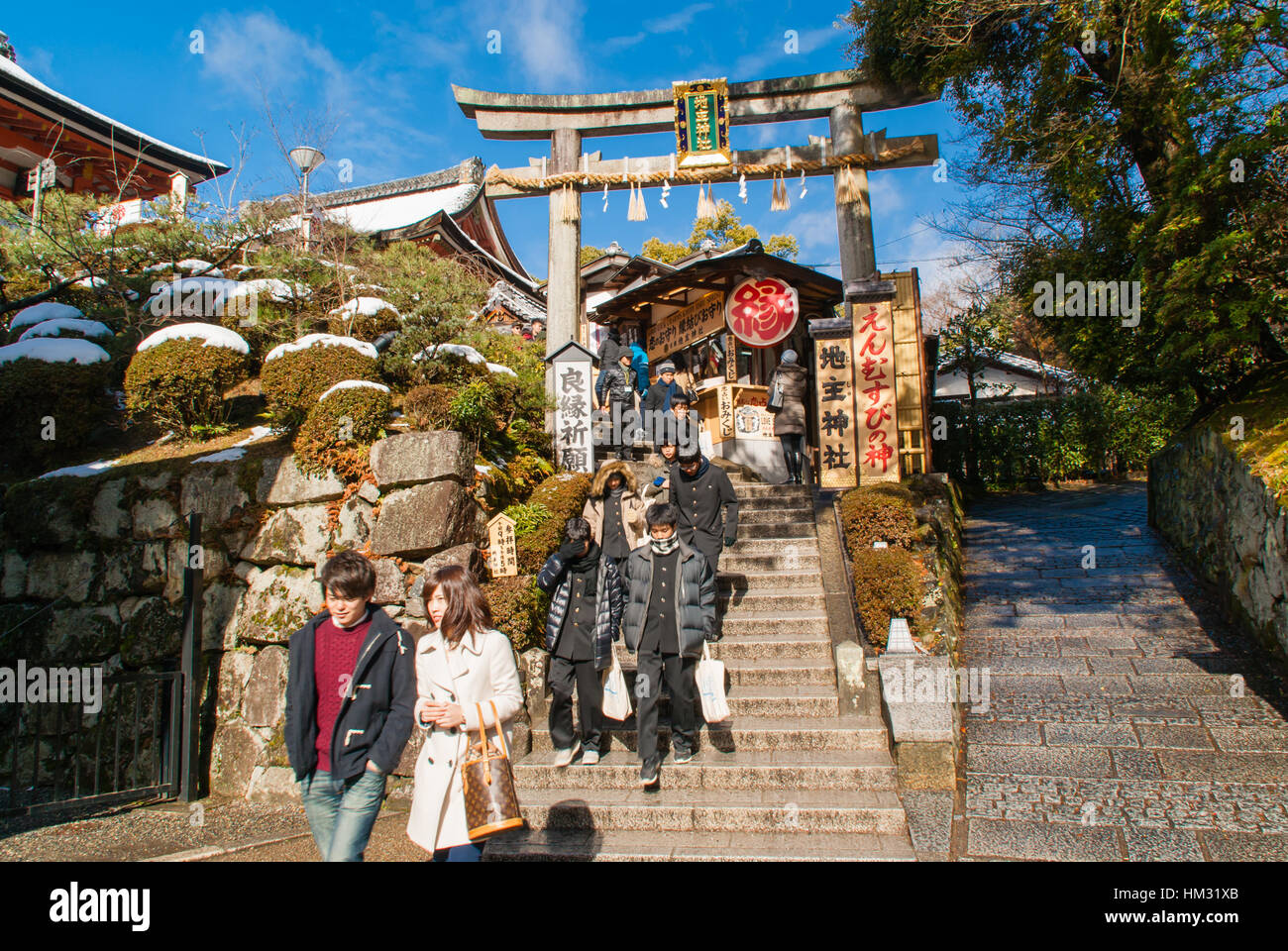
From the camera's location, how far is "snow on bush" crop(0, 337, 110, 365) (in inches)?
338

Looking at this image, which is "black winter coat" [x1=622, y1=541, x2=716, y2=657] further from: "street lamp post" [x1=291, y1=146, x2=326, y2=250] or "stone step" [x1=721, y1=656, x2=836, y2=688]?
"street lamp post" [x1=291, y1=146, x2=326, y2=250]

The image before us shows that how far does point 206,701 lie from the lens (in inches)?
279

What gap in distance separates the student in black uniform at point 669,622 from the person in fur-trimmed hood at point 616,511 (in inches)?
50.5

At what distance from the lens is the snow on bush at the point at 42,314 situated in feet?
33.2

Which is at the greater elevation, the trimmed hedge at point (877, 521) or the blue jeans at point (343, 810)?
the trimmed hedge at point (877, 521)

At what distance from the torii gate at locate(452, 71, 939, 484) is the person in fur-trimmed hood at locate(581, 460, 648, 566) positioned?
467cm

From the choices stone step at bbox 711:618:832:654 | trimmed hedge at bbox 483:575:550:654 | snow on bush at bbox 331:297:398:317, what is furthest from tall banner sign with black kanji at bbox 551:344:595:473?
stone step at bbox 711:618:832:654

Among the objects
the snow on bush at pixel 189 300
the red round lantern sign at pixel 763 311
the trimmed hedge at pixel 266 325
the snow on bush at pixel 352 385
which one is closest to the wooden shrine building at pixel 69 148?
the snow on bush at pixel 189 300

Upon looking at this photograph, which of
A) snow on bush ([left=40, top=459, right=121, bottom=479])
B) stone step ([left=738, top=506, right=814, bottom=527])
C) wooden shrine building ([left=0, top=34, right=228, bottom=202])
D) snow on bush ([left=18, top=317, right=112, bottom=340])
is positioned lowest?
stone step ([left=738, top=506, right=814, bottom=527])

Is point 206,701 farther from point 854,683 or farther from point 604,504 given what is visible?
point 854,683

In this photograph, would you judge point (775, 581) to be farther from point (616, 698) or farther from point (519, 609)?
point (616, 698)

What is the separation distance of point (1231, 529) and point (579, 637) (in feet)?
22.4

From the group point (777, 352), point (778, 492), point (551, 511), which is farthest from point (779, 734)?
point (777, 352)

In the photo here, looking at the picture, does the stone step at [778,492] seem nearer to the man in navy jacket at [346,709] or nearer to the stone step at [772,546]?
the stone step at [772,546]
